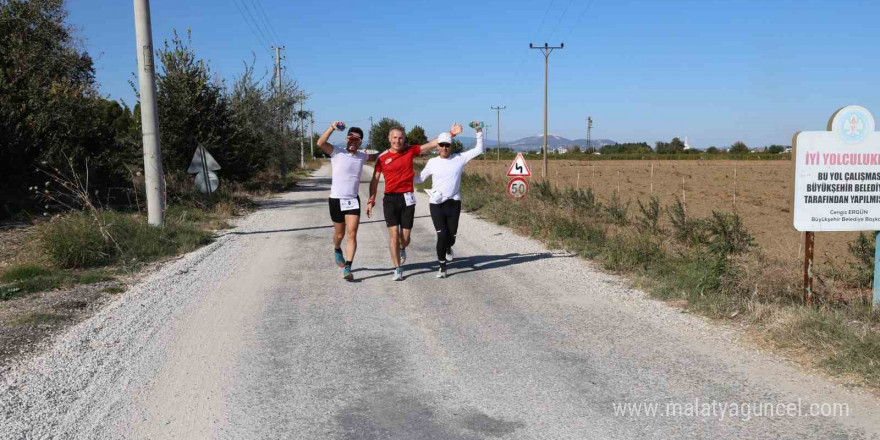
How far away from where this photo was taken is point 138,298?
23.0 ft

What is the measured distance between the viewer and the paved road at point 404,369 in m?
3.65

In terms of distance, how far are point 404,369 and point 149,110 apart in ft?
30.9

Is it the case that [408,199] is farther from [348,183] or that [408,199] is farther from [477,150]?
[477,150]

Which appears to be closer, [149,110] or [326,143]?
[326,143]

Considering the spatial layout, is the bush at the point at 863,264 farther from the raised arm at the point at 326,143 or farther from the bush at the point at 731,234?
the raised arm at the point at 326,143

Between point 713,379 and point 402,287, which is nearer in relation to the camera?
point 713,379

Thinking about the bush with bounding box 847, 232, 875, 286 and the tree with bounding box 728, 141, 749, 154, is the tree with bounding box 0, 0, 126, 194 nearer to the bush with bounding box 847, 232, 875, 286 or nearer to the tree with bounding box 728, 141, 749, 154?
the bush with bounding box 847, 232, 875, 286

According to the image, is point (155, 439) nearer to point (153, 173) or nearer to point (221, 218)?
point (153, 173)

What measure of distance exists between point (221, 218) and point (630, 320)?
1175cm

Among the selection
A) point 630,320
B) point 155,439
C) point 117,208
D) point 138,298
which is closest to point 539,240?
point 630,320

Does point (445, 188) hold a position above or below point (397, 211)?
above

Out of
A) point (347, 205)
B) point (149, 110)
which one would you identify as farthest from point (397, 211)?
point (149, 110)

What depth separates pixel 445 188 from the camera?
26.2ft

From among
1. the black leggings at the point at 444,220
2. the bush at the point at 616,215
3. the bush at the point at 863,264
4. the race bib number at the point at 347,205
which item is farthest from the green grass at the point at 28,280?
the bush at the point at 863,264
